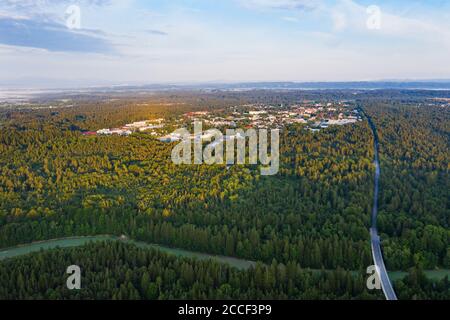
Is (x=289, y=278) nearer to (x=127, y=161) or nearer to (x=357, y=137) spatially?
(x=127, y=161)

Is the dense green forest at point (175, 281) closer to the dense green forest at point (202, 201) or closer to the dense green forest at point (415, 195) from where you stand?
the dense green forest at point (202, 201)

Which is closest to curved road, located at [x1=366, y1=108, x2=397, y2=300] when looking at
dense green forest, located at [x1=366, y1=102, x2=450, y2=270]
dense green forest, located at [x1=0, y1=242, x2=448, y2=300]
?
A: dense green forest, located at [x1=366, y1=102, x2=450, y2=270]

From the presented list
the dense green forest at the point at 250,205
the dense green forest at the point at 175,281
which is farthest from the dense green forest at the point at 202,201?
the dense green forest at the point at 175,281

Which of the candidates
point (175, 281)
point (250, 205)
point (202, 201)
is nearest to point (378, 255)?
point (250, 205)

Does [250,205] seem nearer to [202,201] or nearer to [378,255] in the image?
[202,201]

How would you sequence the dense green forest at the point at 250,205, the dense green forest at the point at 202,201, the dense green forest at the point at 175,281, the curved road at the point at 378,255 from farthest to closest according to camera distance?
the dense green forest at the point at 202,201, the dense green forest at the point at 250,205, the curved road at the point at 378,255, the dense green forest at the point at 175,281

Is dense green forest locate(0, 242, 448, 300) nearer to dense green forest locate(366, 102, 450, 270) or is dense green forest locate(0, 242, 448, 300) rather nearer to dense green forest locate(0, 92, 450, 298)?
dense green forest locate(0, 92, 450, 298)
